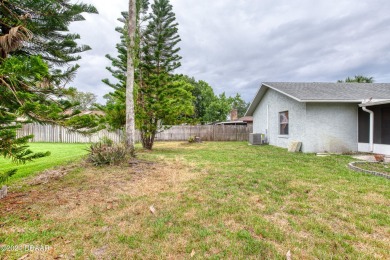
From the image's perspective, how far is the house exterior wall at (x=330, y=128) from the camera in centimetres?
891

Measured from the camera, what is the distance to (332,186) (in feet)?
13.3

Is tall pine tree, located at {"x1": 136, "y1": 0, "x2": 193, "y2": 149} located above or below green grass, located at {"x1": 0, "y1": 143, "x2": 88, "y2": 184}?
above

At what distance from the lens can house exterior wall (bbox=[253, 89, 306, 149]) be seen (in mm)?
9336

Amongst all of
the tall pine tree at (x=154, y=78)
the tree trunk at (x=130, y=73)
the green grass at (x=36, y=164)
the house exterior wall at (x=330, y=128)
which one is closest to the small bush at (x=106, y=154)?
the green grass at (x=36, y=164)

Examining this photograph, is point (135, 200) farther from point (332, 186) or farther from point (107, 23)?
point (107, 23)

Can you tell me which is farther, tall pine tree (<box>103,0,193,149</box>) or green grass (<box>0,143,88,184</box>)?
tall pine tree (<box>103,0,193,149</box>)

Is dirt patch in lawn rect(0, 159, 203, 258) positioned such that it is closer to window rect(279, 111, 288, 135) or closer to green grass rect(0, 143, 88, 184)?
green grass rect(0, 143, 88, 184)

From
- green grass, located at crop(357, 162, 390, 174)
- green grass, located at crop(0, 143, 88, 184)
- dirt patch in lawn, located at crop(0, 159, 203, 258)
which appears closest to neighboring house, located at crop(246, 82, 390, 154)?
green grass, located at crop(357, 162, 390, 174)

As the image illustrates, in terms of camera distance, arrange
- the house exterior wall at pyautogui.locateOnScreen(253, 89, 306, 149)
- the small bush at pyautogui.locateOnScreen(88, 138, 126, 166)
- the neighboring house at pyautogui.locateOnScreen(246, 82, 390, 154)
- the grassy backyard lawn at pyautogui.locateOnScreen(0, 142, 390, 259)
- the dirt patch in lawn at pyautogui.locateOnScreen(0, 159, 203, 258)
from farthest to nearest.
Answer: the house exterior wall at pyautogui.locateOnScreen(253, 89, 306, 149), the neighboring house at pyautogui.locateOnScreen(246, 82, 390, 154), the small bush at pyautogui.locateOnScreen(88, 138, 126, 166), the dirt patch in lawn at pyautogui.locateOnScreen(0, 159, 203, 258), the grassy backyard lawn at pyautogui.locateOnScreen(0, 142, 390, 259)

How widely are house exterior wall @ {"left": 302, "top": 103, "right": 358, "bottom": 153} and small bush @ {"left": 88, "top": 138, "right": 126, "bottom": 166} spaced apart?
7936mm

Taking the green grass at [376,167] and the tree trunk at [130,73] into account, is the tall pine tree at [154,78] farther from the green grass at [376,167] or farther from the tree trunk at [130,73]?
the green grass at [376,167]

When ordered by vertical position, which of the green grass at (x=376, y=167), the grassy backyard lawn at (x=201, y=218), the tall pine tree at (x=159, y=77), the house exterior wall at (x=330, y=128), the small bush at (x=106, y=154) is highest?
the tall pine tree at (x=159, y=77)

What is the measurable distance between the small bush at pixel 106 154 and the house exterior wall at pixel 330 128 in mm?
7936

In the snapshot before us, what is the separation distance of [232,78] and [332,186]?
1193 inches
